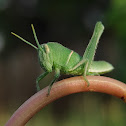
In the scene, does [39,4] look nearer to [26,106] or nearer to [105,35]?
[105,35]

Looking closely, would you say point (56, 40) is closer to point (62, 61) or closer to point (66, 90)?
point (62, 61)

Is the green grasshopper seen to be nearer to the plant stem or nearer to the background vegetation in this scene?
the plant stem

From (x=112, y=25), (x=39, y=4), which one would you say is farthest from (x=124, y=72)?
(x=39, y=4)

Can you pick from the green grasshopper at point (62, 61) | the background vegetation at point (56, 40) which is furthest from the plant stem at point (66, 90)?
the background vegetation at point (56, 40)

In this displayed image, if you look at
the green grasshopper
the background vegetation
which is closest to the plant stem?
the green grasshopper

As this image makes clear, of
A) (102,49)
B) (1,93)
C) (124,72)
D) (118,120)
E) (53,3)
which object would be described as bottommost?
(1,93)

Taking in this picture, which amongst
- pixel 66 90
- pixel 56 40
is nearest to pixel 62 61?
pixel 66 90

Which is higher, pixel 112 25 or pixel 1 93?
pixel 112 25
